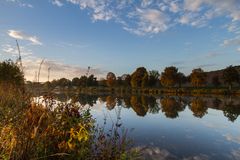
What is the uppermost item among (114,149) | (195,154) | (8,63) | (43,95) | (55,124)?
(8,63)

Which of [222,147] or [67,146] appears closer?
[67,146]

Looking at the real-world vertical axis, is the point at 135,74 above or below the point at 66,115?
above

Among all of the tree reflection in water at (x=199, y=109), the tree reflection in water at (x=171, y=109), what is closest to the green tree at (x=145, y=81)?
the tree reflection in water at (x=171, y=109)

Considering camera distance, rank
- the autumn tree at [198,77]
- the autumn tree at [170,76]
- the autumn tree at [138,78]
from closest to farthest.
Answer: the autumn tree at [198,77] → the autumn tree at [170,76] → the autumn tree at [138,78]

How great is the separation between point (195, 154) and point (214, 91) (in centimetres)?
6786

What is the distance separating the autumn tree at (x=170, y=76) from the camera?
10350 cm

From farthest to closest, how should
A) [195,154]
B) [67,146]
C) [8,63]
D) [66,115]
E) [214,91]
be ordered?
[214,91] < [8,63] < [195,154] < [66,115] < [67,146]

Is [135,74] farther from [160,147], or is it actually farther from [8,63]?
[160,147]

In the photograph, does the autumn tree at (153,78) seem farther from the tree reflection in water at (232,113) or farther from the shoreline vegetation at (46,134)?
the shoreline vegetation at (46,134)

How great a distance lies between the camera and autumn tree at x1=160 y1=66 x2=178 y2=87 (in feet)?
340

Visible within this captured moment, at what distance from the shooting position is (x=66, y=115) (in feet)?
22.5

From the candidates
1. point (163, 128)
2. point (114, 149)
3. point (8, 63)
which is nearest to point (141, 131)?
point (163, 128)

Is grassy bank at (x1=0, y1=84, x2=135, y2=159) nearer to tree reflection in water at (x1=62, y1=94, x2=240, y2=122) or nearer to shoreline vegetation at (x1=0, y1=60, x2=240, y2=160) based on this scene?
shoreline vegetation at (x1=0, y1=60, x2=240, y2=160)

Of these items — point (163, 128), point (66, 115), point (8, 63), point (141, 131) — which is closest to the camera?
point (66, 115)
